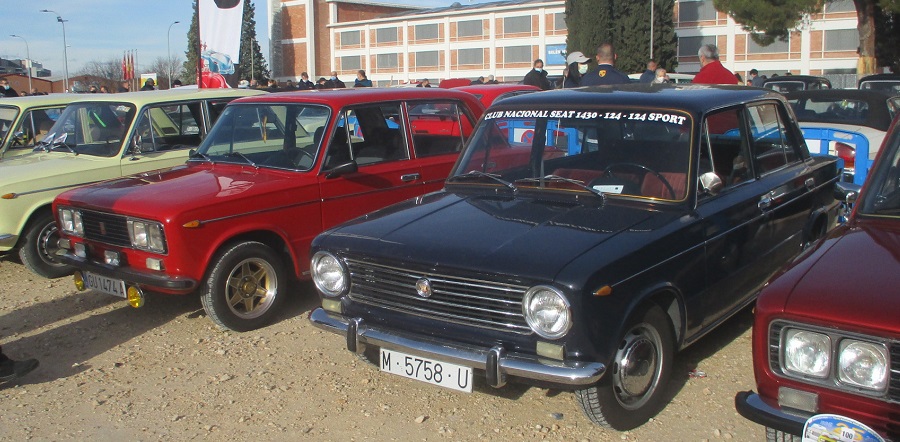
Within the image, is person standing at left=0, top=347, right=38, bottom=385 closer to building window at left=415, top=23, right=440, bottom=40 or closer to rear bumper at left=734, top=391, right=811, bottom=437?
rear bumper at left=734, top=391, right=811, bottom=437

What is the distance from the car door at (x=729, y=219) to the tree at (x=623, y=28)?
4642cm

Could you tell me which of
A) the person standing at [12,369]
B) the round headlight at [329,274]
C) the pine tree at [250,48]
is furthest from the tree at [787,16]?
the pine tree at [250,48]

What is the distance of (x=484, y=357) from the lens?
384 cm

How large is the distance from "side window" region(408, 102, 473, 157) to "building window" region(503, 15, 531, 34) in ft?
185

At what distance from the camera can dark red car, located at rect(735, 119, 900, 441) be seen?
285 centimetres

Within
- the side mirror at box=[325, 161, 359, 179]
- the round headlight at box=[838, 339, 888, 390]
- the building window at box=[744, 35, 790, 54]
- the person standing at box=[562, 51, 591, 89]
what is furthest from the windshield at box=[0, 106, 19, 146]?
the building window at box=[744, 35, 790, 54]

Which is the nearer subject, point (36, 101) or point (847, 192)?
point (847, 192)

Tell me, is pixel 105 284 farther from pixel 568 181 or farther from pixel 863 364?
pixel 863 364

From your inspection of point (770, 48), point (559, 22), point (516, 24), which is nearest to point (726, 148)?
point (770, 48)

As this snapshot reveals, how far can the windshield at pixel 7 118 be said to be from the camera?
9461 millimetres

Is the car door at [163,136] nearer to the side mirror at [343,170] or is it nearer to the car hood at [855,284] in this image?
the side mirror at [343,170]

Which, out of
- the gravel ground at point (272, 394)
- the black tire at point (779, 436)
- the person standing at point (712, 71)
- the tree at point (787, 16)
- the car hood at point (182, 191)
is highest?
the tree at point (787, 16)

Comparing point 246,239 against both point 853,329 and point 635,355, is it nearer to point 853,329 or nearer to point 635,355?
point 635,355

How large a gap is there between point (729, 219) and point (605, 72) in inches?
219
